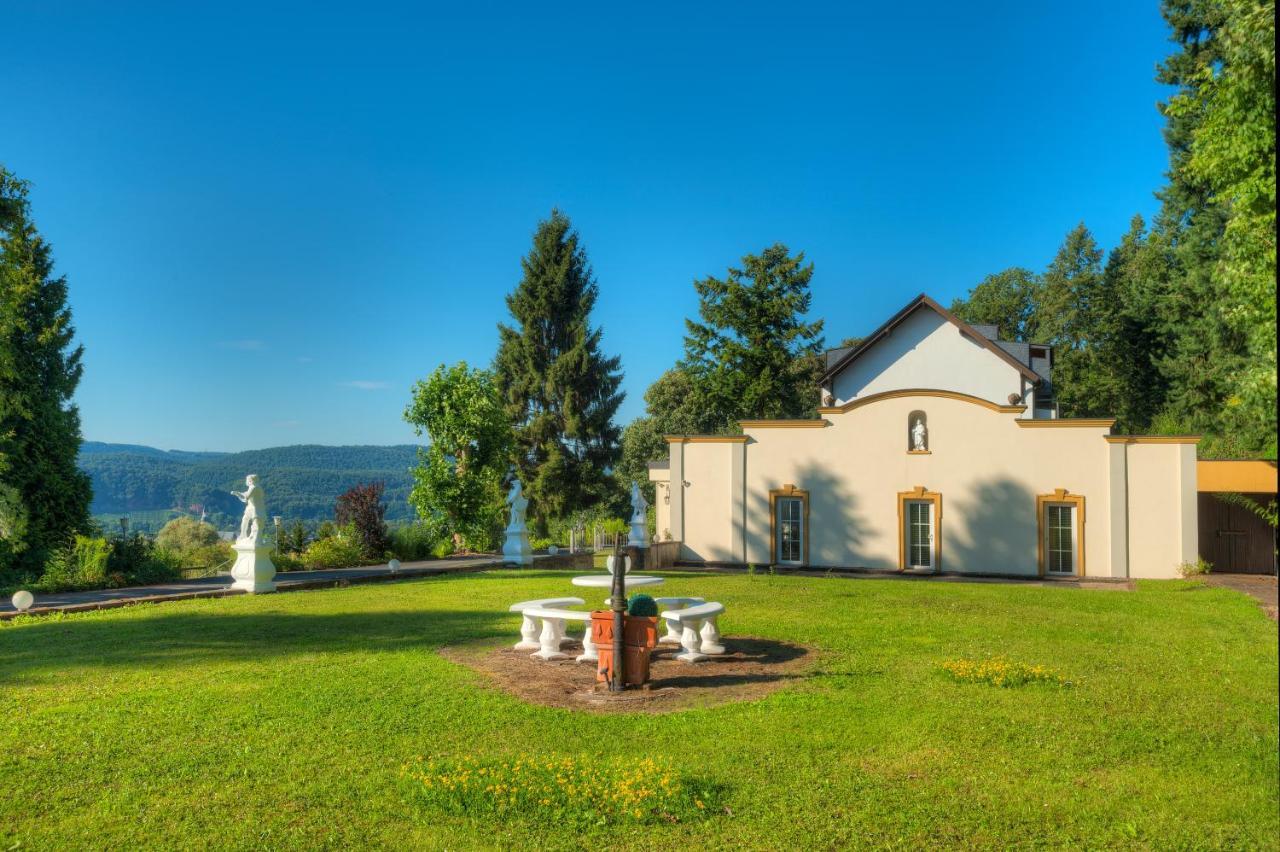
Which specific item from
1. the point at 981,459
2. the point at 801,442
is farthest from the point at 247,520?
→ the point at 981,459

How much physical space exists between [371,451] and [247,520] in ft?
319

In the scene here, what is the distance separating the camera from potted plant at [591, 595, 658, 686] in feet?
27.0

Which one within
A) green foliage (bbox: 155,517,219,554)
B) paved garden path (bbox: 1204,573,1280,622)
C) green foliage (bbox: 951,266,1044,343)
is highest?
green foliage (bbox: 951,266,1044,343)

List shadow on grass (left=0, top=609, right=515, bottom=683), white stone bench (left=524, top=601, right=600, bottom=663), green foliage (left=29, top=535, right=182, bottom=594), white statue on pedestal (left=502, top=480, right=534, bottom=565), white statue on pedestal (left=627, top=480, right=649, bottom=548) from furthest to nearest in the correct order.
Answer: white statue on pedestal (left=627, top=480, right=649, bottom=548), white statue on pedestal (left=502, top=480, right=534, bottom=565), green foliage (left=29, top=535, right=182, bottom=594), white stone bench (left=524, top=601, right=600, bottom=663), shadow on grass (left=0, top=609, right=515, bottom=683)

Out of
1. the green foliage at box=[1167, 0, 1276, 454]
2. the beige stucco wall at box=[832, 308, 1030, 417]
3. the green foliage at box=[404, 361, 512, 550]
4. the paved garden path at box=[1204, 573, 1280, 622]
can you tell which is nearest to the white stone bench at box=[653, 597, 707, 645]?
the green foliage at box=[1167, 0, 1276, 454]

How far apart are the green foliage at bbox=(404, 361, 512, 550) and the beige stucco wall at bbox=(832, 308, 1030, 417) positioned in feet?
37.4

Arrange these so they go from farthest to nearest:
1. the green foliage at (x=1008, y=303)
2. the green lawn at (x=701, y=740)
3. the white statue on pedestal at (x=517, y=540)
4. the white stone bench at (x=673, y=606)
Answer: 1. the green foliage at (x=1008, y=303)
2. the white statue on pedestal at (x=517, y=540)
3. the white stone bench at (x=673, y=606)
4. the green lawn at (x=701, y=740)

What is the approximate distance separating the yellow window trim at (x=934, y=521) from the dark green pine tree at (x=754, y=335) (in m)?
14.3

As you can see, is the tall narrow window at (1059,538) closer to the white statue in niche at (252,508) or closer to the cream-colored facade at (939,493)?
the cream-colored facade at (939,493)

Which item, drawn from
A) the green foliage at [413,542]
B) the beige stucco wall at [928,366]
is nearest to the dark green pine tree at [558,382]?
the green foliage at [413,542]

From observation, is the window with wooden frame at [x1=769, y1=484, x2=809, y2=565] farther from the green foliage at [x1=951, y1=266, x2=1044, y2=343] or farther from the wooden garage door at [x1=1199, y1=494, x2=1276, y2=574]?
the green foliage at [x1=951, y1=266, x2=1044, y2=343]

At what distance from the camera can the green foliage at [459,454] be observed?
26.4m

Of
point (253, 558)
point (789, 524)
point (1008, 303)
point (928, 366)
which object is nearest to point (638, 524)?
point (789, 524)

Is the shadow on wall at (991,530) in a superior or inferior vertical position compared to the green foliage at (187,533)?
superior
